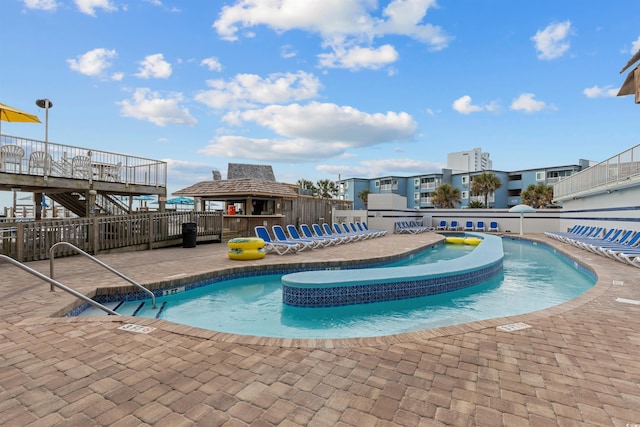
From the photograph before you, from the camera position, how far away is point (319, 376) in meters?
2.70

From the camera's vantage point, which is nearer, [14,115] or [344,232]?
[14,115]

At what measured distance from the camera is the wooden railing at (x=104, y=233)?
27.3 feet

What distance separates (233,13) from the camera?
8.45 m

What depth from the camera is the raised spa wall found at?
5980 mm

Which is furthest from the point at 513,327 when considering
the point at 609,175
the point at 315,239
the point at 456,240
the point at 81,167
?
the point at 81,167

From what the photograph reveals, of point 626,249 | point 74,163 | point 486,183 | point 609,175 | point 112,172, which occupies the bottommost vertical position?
point 626,249

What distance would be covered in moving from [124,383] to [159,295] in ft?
13.6

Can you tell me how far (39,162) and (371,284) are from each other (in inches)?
488

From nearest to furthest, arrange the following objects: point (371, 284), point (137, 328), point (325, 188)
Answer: point (137, 328) → point (371, 284) → point (325, 188)

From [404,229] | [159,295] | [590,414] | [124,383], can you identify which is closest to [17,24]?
[159,295]

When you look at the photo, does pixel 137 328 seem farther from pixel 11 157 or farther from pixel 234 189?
pixel 234 189

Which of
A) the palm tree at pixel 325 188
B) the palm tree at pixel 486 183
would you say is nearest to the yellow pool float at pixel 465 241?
the palm tree at pixel 486 183

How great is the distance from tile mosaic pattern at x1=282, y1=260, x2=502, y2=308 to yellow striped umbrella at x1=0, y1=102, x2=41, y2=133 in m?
11.4

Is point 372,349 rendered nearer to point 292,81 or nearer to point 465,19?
point 292,81
